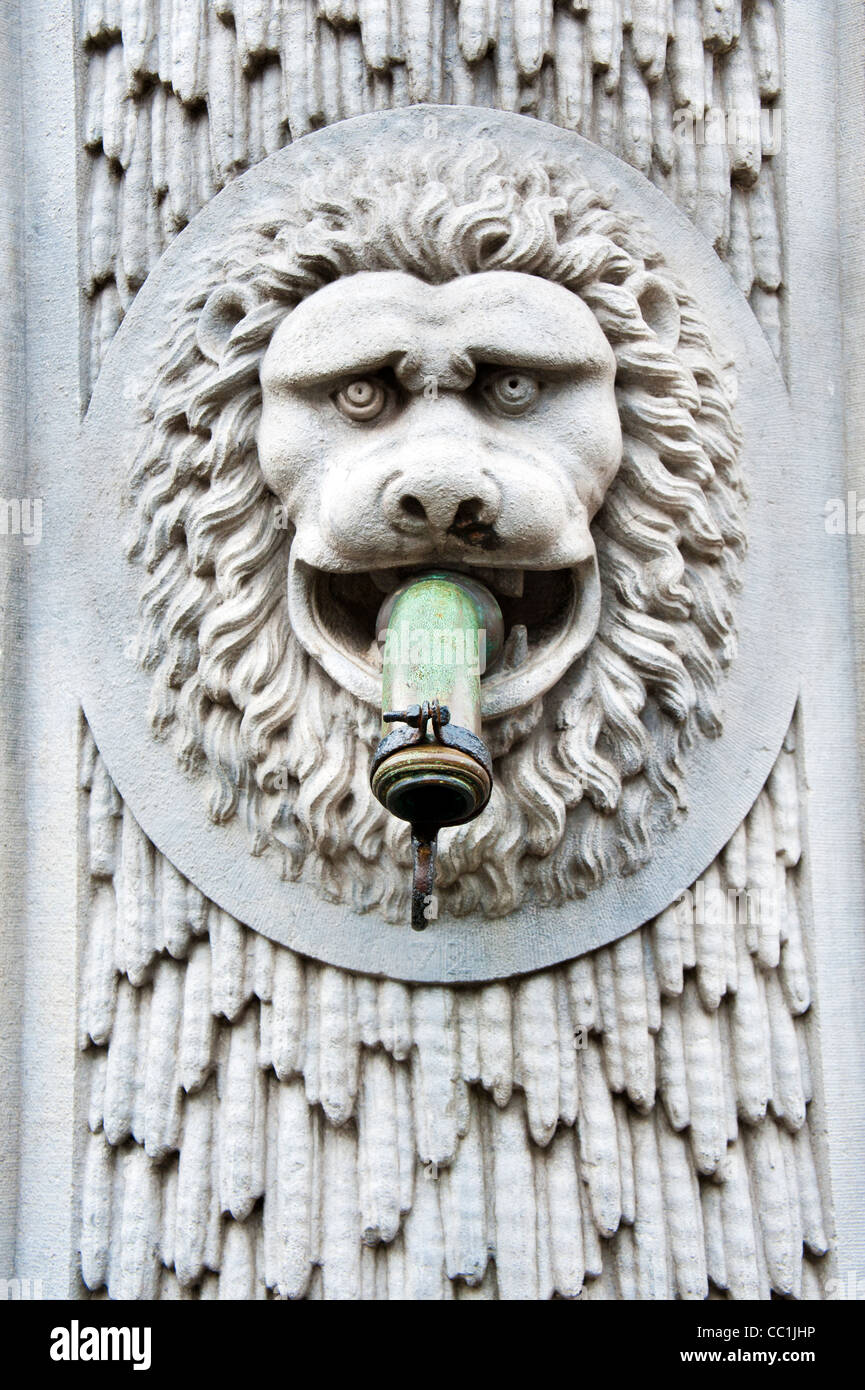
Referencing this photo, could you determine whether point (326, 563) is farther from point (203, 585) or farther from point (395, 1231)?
point (395, 1231)

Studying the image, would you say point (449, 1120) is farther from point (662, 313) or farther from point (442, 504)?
point (662, 313)

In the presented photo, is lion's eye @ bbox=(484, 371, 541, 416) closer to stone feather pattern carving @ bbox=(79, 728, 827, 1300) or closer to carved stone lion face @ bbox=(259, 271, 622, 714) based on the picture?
carved stone lion face @ bbox=(259, 271, 622, 714)

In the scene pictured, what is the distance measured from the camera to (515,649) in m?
2.37

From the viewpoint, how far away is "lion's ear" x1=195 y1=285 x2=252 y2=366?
96.2 inches

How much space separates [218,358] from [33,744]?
49cm

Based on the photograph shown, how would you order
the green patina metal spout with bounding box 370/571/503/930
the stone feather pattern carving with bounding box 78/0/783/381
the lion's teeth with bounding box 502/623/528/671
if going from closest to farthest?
the green patina metal spout with bounding box 370/571/503/930, the lion's teeth with bounding box 502/623/528/671, the stone feather pattern carving with bounding box 78/0/783/381

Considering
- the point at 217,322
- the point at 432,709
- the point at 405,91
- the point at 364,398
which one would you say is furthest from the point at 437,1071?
the point at 405,91

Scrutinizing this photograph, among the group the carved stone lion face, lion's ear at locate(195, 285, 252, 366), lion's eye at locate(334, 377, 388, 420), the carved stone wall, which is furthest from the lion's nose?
the carved stone wall

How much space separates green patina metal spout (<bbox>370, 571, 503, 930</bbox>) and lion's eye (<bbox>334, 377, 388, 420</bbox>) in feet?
0.61

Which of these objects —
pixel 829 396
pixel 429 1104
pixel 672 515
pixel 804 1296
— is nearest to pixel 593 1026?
pixel 429 1104

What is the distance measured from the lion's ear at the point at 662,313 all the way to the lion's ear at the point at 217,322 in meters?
0.46

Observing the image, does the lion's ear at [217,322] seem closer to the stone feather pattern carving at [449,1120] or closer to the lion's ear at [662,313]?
the lion's ear at [662,313]

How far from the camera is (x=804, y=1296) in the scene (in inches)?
93.4

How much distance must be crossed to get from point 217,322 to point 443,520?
0.40 metres
